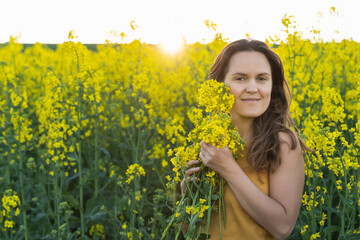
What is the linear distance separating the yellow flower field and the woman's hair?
19 centimetres

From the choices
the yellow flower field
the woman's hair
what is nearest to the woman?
the woman's hair

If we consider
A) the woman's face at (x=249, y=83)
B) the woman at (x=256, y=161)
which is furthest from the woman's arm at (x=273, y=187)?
the woman's face at (x=249, y=83)

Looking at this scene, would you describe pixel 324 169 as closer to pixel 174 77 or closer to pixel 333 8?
pixel 174 77

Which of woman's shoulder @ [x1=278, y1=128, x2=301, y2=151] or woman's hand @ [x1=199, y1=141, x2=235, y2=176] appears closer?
woman's hand @ [x1=199, y1=141, x2=235, y2=176]

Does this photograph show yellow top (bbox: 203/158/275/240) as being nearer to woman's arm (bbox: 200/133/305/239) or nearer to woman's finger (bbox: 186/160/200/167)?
woman's arm (bbox: 200/133/305/239)

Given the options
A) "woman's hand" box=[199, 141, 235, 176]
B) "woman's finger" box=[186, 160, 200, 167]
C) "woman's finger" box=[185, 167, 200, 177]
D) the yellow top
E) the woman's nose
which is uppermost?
the woman's nose

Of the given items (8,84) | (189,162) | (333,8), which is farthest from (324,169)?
(8,84)

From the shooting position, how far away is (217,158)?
5.16ft

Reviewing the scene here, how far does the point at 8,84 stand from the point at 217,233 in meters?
2.43

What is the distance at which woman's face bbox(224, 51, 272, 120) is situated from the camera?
181 centimetres

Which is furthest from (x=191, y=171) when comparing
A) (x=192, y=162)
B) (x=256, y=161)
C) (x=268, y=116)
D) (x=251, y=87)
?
(x=268, y=116)

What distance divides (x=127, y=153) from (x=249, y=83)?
2.23 meters

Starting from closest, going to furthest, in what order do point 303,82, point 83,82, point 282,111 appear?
1. point 282,111
2. point 83,82
3. point 303,82

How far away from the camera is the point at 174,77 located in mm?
4348
